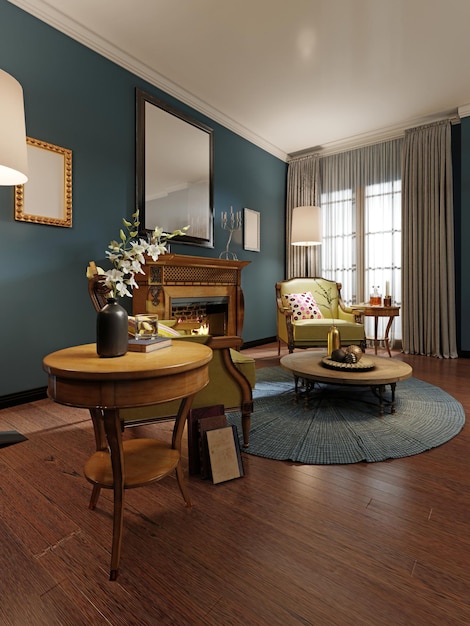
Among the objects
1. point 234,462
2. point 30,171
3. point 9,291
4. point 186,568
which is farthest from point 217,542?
point 30,171

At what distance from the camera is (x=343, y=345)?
13.2 ft

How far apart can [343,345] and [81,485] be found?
2993 millimetres

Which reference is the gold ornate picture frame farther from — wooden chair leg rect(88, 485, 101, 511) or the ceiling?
wooden chair leg rect(88, 485, 101, 511)

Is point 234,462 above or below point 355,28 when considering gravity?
below

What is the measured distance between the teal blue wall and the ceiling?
0.71 feet

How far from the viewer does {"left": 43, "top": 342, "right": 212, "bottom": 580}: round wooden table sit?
116cm

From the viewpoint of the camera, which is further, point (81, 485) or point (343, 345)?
point (343, 345)

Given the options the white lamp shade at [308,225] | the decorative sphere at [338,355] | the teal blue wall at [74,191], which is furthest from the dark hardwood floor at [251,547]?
the white lamp shade at [308,225]

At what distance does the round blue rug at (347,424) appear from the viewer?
2.06 m

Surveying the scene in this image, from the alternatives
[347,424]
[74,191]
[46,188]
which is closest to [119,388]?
[347,424]

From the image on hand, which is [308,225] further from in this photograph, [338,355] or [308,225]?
[338,355]

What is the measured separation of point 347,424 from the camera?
245 centimetres

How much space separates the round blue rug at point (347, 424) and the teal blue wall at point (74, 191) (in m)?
1.74

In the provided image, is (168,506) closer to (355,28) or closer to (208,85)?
(355,28)
